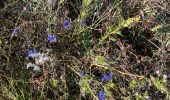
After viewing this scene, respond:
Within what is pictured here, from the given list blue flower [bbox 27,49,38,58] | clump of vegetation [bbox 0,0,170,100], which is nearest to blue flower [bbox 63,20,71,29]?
clump of vegetation [bbox 0,0,170,100]

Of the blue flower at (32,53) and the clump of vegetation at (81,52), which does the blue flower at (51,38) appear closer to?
the clump of vegetation at (81,52)

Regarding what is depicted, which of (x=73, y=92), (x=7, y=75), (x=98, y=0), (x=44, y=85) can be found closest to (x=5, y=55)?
(x=7, y=75)

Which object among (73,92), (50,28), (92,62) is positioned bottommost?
(73,92)

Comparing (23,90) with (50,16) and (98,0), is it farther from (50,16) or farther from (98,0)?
(98,0)

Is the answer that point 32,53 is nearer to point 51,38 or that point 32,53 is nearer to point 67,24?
point 51,38

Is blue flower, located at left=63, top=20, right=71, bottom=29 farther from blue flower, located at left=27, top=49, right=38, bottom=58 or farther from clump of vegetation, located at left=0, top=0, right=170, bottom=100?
blue flower, located at left=27, top=49, right=38, bottom=58

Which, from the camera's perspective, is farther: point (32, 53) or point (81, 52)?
point (81, 52)

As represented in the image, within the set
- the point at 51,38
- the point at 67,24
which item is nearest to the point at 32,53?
the point at 51,38

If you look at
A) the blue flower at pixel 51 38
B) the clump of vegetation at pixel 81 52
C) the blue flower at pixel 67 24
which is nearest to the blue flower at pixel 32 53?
the clump of vegetation at pixel 81 52

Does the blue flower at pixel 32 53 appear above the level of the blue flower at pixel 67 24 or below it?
below
